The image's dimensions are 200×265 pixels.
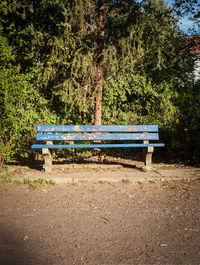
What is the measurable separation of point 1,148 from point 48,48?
10.3 feet

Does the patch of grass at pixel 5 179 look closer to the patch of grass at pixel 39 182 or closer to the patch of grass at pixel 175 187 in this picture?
the patch of grass at pixel 39 182

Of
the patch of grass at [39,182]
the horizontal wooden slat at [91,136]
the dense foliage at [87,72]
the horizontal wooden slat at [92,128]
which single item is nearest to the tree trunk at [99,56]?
the dense foliage at [87,72]

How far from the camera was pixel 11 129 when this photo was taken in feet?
15.7

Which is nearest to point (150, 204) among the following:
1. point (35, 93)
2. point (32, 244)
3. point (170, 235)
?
point (170, 235)

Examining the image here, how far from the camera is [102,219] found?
267 centimetres

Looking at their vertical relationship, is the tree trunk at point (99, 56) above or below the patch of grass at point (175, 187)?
above

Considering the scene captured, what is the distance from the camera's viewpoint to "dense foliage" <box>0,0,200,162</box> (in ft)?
16.8

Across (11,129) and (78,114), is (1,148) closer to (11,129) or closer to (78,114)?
(11,129)

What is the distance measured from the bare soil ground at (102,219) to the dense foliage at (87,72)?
1358 millimetres

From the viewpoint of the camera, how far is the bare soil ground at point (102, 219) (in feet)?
6.41

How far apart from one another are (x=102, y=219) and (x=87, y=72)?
3.98 m

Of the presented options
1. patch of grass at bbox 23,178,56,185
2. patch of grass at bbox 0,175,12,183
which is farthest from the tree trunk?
patch of grass at bbox 0,175,12,183

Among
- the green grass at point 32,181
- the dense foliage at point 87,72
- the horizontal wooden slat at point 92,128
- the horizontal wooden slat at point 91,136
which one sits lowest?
the green grass at point 32,181

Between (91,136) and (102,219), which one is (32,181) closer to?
(91,136)
